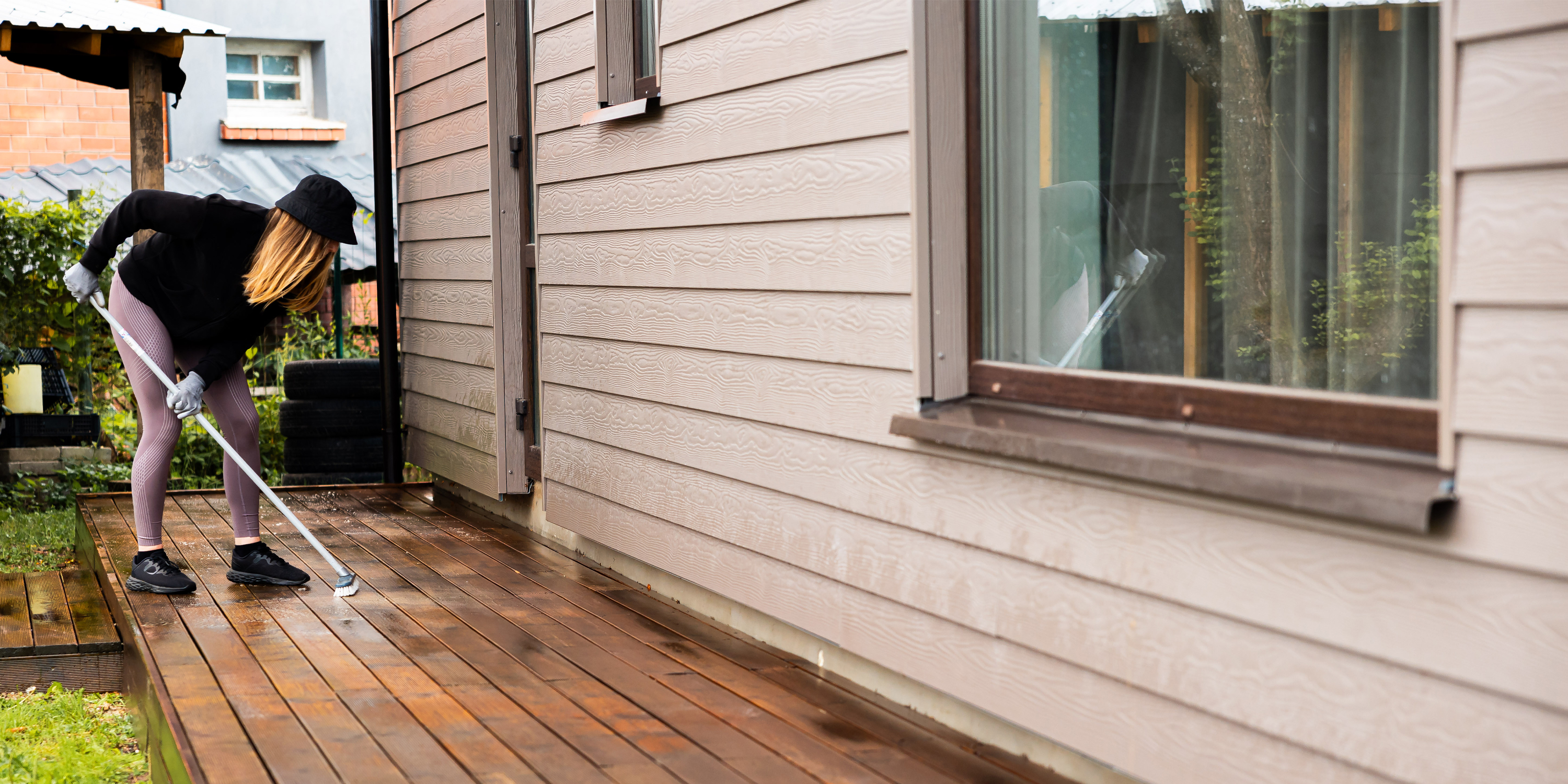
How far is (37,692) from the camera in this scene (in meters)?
3.92

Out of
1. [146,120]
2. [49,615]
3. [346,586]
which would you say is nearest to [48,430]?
[146,120]

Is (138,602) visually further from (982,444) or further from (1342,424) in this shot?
(1342,424)

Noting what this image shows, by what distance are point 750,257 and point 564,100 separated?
4.97 ft

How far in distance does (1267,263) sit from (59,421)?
23.8ft

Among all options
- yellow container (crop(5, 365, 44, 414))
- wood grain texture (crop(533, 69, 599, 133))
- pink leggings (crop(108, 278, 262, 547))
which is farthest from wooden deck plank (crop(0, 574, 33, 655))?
yellow container (crop(5, 365, 44, 414))

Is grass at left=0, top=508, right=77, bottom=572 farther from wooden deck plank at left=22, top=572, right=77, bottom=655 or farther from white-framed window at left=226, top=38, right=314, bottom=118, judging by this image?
white-framed window at left=226, top=38, right=314, bottom=118

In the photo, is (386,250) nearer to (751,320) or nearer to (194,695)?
(751,320)

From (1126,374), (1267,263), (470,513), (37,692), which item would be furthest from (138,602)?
(1267,263)

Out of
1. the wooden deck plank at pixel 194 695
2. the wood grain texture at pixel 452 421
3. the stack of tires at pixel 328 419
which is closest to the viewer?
the wooden deck plank at pixel 194 695

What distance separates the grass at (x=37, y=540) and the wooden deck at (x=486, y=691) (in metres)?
1.08

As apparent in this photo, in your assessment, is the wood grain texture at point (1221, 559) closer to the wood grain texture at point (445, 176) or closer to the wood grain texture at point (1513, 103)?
the wood grain texture at point (1513, 103)

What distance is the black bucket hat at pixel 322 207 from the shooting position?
3936mm

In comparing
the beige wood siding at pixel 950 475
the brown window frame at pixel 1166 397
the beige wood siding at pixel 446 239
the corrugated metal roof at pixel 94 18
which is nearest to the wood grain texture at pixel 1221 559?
the beige wood siding at pixel 950 475

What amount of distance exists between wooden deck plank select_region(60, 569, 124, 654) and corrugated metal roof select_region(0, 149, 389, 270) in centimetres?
613
